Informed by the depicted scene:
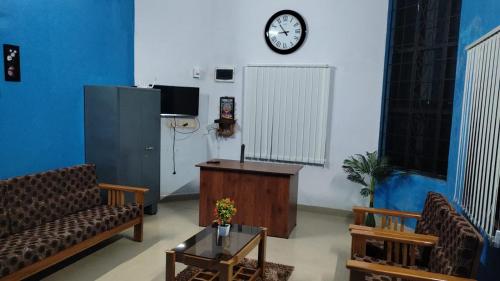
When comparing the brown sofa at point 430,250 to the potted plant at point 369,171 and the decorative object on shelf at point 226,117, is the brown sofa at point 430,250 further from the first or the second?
the decorative object on shelf at point 226,117

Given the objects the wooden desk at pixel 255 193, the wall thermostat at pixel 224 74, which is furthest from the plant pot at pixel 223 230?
the wall thermostat at pixel 224 74

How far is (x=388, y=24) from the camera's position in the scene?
4.83m

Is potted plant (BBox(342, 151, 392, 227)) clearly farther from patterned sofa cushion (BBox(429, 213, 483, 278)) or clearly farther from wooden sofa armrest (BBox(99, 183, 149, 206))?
wooden sofa armrest (BBox(99, 183, 149, 206))

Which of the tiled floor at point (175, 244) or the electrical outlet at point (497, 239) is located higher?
the electrical outlet at point (497, 239)

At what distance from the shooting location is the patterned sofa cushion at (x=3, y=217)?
306 cm

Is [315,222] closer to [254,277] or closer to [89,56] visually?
[254,277]

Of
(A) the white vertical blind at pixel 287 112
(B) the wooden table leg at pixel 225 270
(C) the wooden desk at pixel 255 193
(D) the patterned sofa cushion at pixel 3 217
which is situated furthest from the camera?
(A) the white vertical blind at pixel 287 112

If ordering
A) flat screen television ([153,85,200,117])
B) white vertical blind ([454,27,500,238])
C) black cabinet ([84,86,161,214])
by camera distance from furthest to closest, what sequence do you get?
flat screen television ([153,85,200,117]), black cabinet ([84,86,161,214]), white vertical blind ([454,27,500,238])

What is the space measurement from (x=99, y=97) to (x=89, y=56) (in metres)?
0.52

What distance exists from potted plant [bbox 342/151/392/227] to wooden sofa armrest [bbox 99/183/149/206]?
8.37ft

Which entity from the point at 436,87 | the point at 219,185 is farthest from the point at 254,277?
the point at 436,87

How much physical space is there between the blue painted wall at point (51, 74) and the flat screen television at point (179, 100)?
2.46 feet

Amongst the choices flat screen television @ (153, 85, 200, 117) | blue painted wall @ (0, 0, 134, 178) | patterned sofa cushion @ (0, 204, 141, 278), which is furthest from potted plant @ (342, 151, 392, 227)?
blue painted wall @ (0, 0, 134, 178)

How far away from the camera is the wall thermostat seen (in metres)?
5.58
